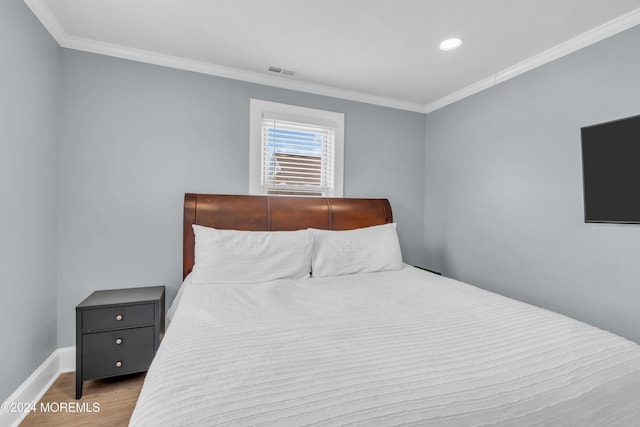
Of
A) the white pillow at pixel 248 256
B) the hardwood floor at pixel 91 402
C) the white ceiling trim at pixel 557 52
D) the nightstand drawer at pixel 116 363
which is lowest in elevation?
the hardwood floor at pixel 91 402

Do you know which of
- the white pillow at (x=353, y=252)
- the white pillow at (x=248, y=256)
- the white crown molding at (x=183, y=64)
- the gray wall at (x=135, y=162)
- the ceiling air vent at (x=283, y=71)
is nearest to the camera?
the white crown molding at (x=183, y=64)

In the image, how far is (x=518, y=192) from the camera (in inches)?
99.8

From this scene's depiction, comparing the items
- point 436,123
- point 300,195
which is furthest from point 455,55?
point 300,195

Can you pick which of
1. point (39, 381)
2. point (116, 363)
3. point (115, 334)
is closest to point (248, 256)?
point (115, 334)

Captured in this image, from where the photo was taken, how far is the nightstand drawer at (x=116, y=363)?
1.95 metres

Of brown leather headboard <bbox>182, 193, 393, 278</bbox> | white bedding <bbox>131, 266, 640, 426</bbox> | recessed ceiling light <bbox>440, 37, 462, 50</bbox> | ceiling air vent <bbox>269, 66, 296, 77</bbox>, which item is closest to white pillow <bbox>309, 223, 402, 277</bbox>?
brown leather headboard <bbox>182, 193, 393, 278</bbox>

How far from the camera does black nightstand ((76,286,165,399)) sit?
1.94 metres

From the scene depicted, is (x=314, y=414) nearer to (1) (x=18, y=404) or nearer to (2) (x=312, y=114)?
(1) (x=18, y=404)

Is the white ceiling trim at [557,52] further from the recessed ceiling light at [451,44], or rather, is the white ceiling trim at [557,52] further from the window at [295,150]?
the window at [295,150]

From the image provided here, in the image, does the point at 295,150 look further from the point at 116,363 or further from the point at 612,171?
the point at 612,171

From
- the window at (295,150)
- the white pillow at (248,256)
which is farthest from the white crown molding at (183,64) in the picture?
the white pillow at (248,256)

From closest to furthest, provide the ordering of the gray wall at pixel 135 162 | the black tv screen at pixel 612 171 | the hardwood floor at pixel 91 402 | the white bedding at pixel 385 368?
the white bedding at pixel 385 368 < the hardwood floor at pixel 91 402 < the black tv screen at pixel 612 171 < the gray wall at pixel 135 162

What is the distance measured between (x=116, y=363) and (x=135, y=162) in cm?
151

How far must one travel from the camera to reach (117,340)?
2.02 metres
